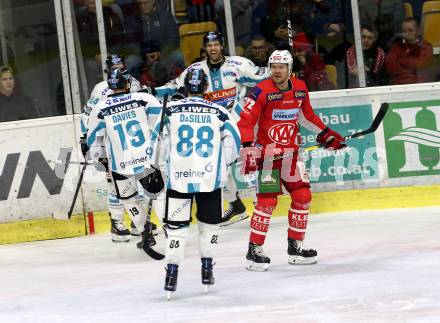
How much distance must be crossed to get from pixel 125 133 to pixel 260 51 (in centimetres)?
224

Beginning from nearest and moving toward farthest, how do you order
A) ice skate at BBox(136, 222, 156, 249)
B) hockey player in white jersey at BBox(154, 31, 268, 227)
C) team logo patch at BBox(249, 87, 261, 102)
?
team logo patch at BBox(249, 87, 261, 102) → ice skate at BBox(136, 222, 156, 249) → hockey player in white jersey at BBox(154, 31, 268, 227)

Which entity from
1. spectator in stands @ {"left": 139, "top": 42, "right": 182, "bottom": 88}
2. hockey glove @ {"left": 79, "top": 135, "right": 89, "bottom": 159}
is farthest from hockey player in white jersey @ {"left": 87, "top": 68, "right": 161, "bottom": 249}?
spectator in stands @ {"left": 139, "top": 42, "right": 182, "bottom": 88}

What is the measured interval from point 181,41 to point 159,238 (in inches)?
74.2

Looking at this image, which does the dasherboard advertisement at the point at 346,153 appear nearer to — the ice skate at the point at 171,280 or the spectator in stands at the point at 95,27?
the spectator in stands at the point at 95,27

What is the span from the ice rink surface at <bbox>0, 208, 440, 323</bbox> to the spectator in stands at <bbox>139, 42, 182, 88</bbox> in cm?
148

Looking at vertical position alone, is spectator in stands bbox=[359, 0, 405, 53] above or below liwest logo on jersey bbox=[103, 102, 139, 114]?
above

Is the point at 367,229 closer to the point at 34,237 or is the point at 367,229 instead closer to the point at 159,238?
the point at 159,238

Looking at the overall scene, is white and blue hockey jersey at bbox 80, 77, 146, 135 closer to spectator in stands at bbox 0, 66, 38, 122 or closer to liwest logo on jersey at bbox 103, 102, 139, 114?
spectator in stands at bbox 0, 66, 38, 122

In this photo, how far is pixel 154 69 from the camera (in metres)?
11.0

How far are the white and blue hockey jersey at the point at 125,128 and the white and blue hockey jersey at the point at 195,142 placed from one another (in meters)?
1.47

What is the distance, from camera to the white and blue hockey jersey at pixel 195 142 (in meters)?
7.47

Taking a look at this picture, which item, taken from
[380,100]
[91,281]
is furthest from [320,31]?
[91,281]

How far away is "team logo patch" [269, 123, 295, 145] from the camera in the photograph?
849 cm

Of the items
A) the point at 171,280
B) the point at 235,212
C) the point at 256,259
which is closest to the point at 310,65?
the point at 235,212
